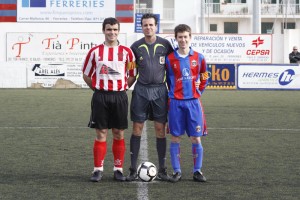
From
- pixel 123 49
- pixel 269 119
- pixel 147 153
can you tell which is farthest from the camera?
pixel 269 119

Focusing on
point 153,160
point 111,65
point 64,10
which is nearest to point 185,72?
point 111,65

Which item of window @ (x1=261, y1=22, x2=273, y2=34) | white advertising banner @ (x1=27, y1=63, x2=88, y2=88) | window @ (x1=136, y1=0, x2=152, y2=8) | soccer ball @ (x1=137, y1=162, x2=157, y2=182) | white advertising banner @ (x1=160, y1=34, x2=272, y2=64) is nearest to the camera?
soccer ball @ (x1=137, y1=162, x2=157, y2=182)

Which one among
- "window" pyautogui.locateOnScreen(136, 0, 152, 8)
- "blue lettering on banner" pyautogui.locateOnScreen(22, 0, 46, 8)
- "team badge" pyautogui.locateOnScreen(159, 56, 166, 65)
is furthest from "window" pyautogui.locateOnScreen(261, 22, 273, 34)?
"team badge" pyautogui.locateOnScreen(159, 56, 166, 65)

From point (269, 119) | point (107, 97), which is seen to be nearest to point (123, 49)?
point (107, 97)

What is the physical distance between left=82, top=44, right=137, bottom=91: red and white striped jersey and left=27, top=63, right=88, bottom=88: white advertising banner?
23480 millimetres

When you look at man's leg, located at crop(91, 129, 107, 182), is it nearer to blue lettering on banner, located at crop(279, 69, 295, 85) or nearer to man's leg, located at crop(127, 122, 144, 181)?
man's leg, located at crop(127, 122, 144, 181)

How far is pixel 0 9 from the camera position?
42125mm

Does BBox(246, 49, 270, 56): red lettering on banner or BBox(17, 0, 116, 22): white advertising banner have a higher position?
BBox(17, 0, 116, 22): white advertising banner

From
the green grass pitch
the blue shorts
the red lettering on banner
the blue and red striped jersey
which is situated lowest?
the green grass pitch

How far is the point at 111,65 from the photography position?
26.5 feet

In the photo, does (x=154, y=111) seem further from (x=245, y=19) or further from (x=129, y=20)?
(x=245, y=19)

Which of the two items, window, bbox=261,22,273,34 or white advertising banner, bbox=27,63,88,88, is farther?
window, bbox=261,22,273,34

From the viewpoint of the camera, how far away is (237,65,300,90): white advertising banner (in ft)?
100

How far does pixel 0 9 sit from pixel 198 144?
35.4m
